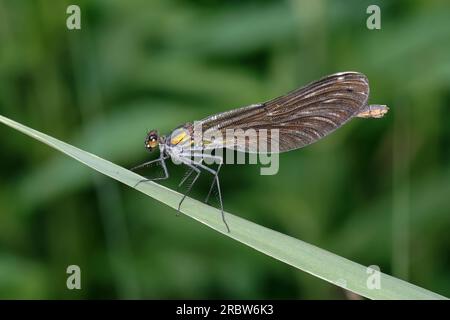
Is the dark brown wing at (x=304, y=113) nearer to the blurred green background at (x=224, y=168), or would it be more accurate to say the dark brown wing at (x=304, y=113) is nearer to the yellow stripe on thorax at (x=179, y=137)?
the yellow stripe on thorax at (x=179, y=137)

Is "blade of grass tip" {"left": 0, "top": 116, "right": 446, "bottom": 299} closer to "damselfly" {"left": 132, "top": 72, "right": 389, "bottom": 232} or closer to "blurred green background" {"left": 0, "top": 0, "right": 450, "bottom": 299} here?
"damselfly" {"left": 132, "top": 72, "right": 389, "bottom": 232}

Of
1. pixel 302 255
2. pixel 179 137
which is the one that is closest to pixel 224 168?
pixel 179 137

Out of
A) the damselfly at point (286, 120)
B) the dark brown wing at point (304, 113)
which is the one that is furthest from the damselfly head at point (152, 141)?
the dark brown wing at point (304, 113)

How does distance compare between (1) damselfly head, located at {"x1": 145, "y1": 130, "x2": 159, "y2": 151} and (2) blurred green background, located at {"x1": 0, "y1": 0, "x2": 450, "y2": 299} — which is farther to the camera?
(2) blurred green background, located at {"x1": 0, "y1": 0, "x2": 450, "y2": 299}

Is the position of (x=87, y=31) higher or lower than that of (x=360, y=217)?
higher

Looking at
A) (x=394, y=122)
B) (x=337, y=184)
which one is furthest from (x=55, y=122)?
(x=394, y=122)

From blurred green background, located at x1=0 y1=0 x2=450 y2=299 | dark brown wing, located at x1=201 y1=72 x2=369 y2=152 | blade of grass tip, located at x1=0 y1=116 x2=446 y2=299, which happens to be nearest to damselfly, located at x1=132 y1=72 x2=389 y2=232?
dark brown wing, located at x1=201 y1=72 x2=369 y2=152

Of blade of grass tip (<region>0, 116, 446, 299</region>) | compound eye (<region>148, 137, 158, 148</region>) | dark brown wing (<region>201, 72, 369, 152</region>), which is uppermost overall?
dark brown wing (<region>201, 72, 369, 152</region>)

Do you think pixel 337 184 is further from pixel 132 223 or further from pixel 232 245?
pixel 132 223
